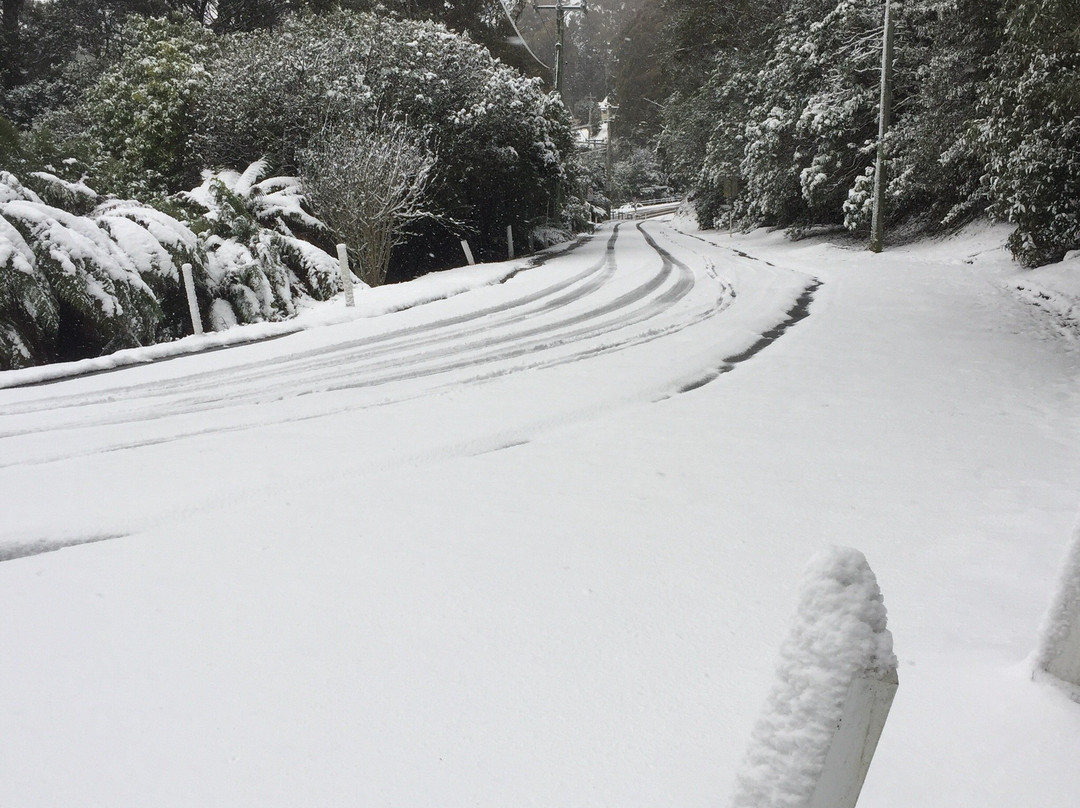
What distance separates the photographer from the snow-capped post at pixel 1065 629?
6.27 feet

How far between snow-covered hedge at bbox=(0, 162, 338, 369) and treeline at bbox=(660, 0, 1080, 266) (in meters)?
11.3

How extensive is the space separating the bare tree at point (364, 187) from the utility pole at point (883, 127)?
1132 centimetres

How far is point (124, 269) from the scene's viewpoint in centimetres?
931

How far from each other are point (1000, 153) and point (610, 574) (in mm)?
13907

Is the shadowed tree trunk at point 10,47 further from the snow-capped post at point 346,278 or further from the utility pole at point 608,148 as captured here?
the utility pole at point 608,148

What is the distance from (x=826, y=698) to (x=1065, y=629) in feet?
4.68

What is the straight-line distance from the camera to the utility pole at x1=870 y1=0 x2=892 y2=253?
16.9 m

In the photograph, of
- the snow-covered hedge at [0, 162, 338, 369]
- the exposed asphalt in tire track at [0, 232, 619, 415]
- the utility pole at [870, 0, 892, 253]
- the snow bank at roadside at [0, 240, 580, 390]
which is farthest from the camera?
the utility pole at [870, 0, 892, 253]

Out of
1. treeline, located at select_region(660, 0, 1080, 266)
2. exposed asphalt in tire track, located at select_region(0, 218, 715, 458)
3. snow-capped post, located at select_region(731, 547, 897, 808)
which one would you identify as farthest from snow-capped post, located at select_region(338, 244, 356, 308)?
snow-capped post, located at select_region(731, 547, 897, 808)

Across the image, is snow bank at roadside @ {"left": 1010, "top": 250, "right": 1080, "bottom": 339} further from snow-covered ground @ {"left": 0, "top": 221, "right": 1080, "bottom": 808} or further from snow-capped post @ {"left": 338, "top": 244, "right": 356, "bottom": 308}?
snow-capped post @ {"left": 338, "top": 244, "right": 356, "bottom": 308}

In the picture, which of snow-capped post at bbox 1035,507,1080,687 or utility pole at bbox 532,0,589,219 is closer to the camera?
snow-capped post at bbox 1035,507,1080,687

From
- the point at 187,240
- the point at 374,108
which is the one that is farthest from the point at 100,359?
the point at 374,108

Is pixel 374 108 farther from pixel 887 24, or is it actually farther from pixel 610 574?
pixel 610 574

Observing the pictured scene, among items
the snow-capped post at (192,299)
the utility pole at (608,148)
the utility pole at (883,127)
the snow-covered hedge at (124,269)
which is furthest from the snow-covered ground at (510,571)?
the utility pole at (608,148)
